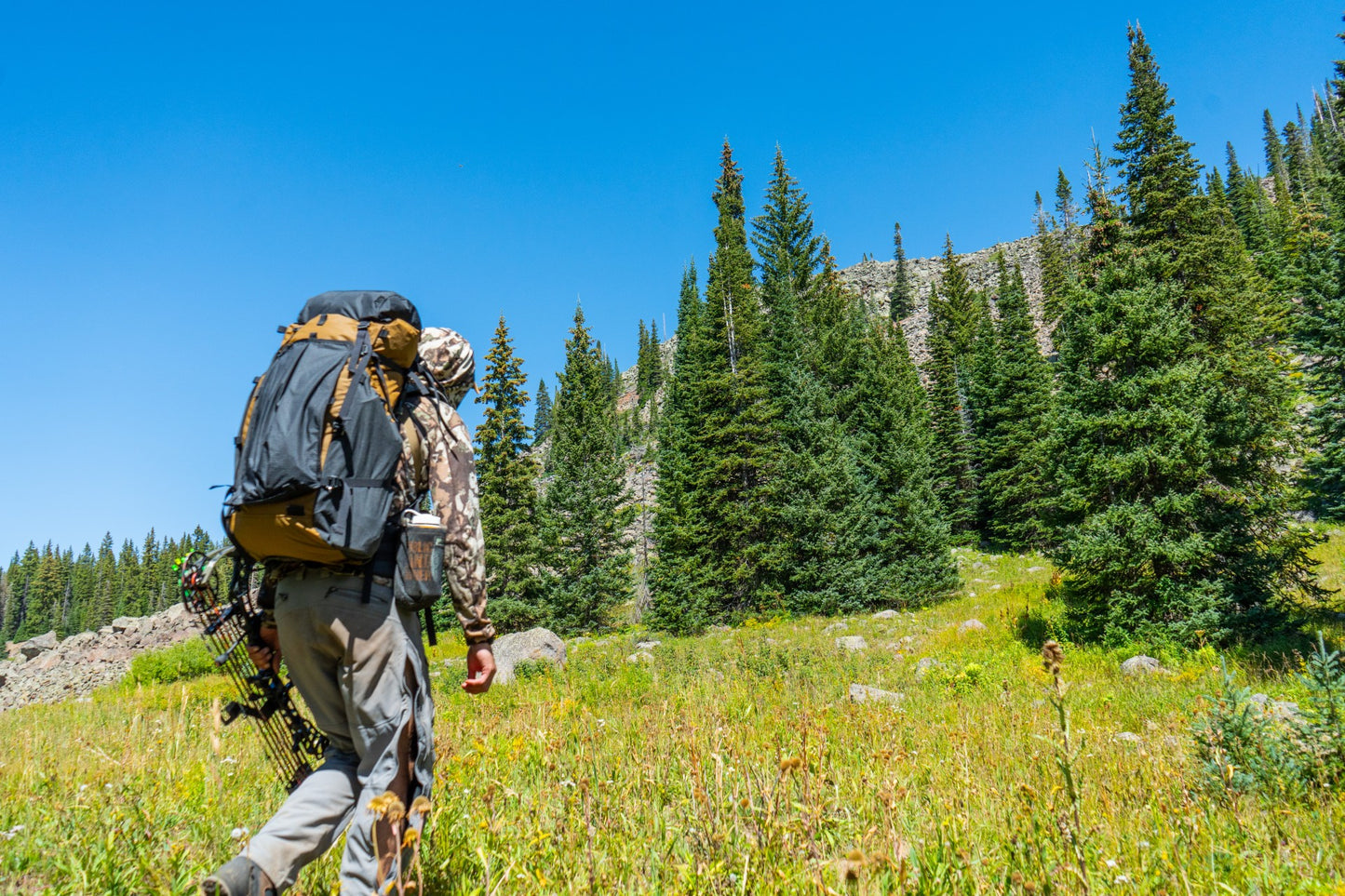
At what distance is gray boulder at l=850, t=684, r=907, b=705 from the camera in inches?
255

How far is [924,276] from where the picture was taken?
12388 centimetres

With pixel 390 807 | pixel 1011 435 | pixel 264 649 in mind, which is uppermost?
pixel 1011 435

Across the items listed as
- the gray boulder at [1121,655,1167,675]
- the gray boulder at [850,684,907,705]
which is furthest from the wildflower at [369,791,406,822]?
the gray boulder at [1121,655,1167,675]

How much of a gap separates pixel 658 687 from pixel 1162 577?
345 inches

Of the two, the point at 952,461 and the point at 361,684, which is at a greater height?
the point at 952,461

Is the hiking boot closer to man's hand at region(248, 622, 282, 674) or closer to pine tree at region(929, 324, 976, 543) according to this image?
man's hand at region(248, 622, 282, 674)

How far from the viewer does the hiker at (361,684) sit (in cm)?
195

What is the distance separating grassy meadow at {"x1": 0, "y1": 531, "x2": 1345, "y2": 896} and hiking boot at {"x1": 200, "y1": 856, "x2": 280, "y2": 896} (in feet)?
1.63

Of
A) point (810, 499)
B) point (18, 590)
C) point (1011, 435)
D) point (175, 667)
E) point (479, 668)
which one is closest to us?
point (479, 668)

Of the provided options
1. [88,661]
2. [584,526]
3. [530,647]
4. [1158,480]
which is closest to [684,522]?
[584,526]

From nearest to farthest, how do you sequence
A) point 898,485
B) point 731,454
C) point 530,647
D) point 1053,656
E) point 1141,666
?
point 1053,656 → point 1141,666 → point 530,647 → point 731,454 → point 898,485

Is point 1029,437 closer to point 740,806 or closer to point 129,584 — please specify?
point 740,806

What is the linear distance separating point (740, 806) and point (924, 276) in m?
135

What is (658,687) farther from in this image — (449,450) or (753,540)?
(753,540)
